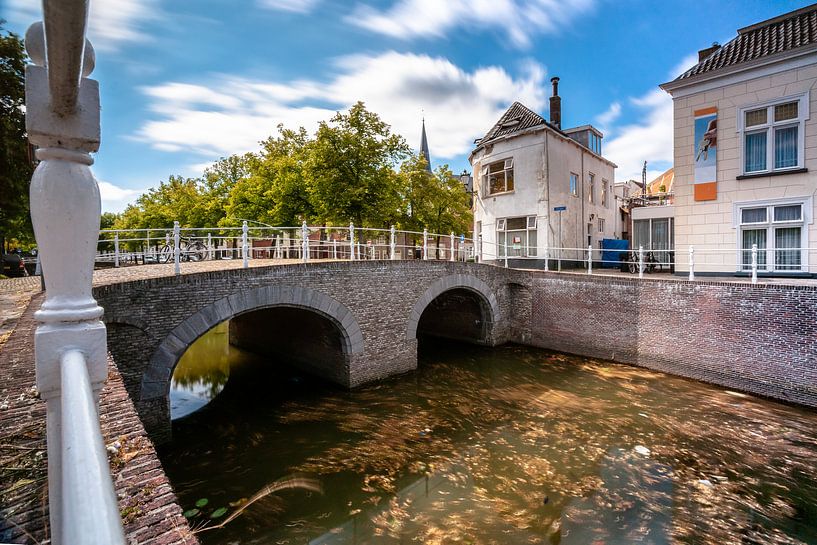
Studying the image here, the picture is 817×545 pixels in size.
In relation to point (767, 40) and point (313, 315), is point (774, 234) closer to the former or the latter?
point (767, 40)

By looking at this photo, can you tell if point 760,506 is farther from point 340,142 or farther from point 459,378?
point 340,142

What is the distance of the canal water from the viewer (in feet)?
18.7

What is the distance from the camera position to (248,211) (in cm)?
2067

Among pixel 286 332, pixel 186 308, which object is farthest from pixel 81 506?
pixel 286 332

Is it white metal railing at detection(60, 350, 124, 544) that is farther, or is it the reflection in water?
the reflection in water

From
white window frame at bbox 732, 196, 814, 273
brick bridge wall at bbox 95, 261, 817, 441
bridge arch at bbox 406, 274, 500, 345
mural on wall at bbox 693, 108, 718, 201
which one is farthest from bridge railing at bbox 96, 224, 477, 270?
white window frame at bbox 732, 196, 814, 273

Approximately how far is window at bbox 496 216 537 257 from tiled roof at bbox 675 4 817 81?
27.0 feet

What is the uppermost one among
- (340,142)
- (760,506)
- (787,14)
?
(787,14)

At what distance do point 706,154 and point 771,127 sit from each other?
5.65 feet

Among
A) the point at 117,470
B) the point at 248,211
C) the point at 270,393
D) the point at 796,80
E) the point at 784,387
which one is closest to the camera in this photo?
the point at 117,470

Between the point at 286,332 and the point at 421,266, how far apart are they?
5.25 m

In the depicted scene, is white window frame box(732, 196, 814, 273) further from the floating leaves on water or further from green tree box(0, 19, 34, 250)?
green tree box(0, 19, 34, 250)

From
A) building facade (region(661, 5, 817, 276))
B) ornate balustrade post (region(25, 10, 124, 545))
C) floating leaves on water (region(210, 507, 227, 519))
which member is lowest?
floating leaves on water (region(210, 507, 227, 519))

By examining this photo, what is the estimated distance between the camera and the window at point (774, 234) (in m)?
12.2
